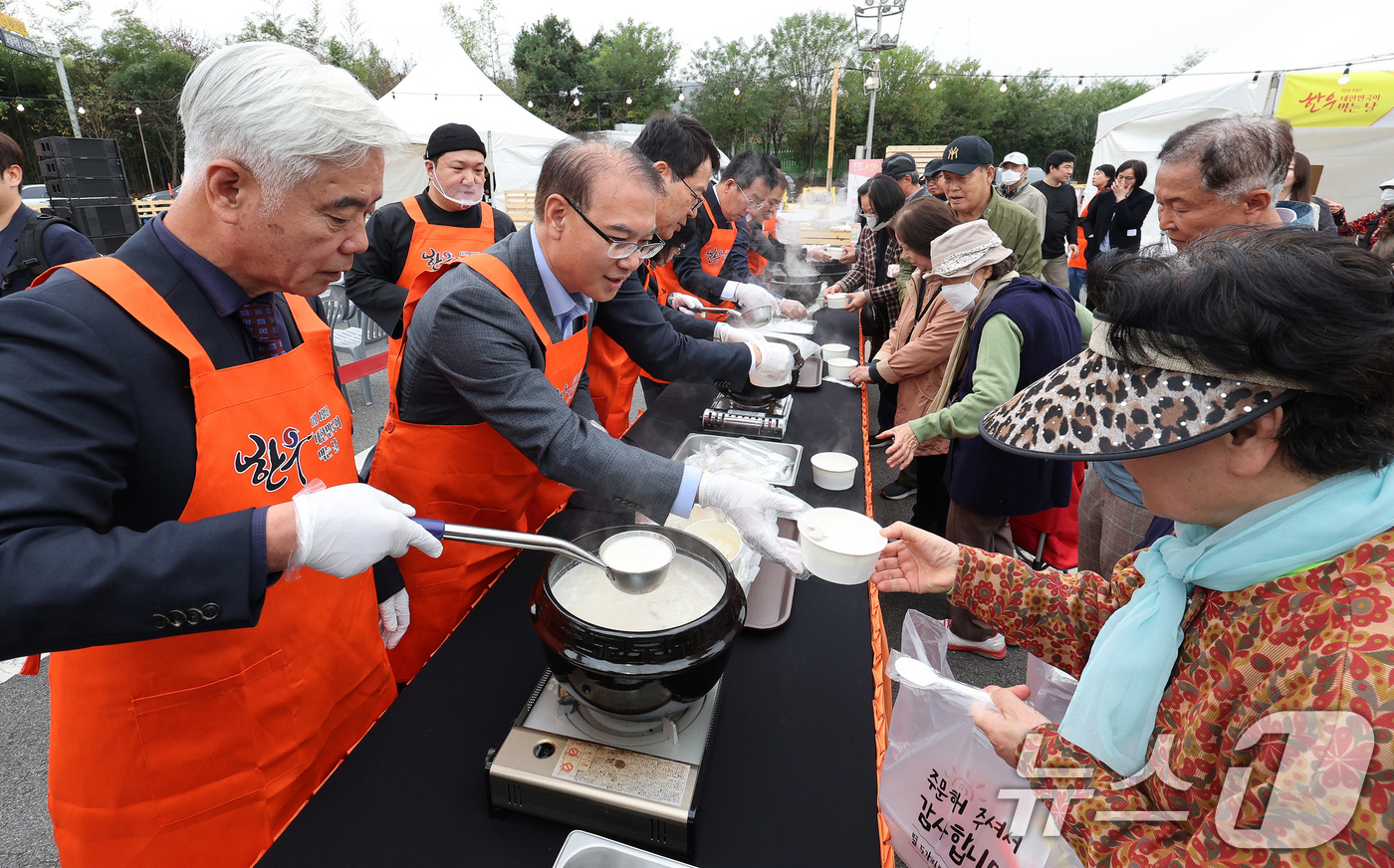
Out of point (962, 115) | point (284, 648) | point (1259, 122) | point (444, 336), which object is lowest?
point (284, 648)

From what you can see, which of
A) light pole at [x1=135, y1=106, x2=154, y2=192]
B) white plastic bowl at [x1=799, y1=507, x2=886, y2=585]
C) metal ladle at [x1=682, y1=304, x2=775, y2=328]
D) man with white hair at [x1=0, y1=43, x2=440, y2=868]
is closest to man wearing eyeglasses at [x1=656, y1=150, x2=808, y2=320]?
metal ladle at [x1=682, y1=304, x2=775, y2=328]

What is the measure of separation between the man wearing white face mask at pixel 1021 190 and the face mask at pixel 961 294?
3686 mm

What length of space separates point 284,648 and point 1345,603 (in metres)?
1.75

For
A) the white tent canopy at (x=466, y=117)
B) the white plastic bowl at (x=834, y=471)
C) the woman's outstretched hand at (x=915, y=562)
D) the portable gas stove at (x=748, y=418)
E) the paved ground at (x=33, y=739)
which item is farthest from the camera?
the white tent canopy at (x=466, y=117)

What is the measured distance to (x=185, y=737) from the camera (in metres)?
1.20

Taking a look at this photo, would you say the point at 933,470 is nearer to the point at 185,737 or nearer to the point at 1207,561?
the point at 1207,561

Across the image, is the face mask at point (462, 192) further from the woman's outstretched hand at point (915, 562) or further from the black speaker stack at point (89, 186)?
the black speaker stack at point (89, 186)

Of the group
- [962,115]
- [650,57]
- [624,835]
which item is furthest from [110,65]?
[962,115]

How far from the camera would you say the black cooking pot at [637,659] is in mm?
974

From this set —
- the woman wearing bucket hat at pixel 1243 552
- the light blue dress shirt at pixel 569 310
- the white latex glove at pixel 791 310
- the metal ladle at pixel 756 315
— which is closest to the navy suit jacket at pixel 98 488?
the light blue dress shirt at pixel 569 310

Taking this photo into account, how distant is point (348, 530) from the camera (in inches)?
44.5

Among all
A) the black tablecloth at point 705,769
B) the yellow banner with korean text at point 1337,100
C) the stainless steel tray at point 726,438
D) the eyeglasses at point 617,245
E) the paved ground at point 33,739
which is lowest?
the paved ground at point 33,739

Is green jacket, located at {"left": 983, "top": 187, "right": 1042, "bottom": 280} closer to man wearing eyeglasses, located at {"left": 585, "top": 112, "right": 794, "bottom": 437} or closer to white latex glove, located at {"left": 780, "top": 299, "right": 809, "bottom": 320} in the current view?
white latex glove, located at {"left": 780, "top": 299, "right": 809, "bottom": 320}

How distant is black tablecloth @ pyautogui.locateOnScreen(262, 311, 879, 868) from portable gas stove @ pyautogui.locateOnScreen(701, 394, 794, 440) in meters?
0.95
